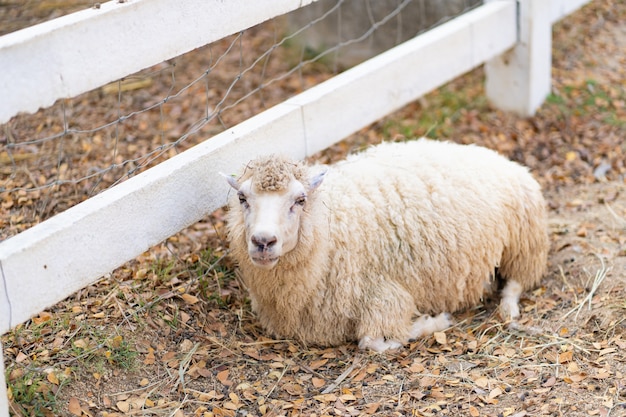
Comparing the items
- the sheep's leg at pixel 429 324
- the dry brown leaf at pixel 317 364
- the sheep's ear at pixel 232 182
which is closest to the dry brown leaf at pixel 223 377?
the dry brown leaf at pixel 317 364

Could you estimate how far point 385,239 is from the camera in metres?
4.06

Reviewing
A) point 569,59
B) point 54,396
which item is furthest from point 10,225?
point 569,59

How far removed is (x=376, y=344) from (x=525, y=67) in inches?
121

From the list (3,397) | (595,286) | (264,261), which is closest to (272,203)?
(264,261)

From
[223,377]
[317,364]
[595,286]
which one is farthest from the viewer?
[595,286]

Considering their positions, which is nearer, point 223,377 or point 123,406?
point 123,406

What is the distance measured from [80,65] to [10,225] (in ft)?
5.15

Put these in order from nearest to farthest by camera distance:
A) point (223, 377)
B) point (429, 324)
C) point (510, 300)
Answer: point (223, 377), point (429, 324), point (510, 300)

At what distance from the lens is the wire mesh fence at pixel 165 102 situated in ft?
16.1

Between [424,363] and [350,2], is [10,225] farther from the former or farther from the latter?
[350,2]

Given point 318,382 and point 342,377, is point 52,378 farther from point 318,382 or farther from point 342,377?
point 342,377

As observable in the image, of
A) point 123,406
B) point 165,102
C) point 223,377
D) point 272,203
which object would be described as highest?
point 272,203

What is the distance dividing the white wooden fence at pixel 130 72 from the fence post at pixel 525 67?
933mm

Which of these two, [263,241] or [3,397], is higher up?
[263,241]
